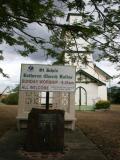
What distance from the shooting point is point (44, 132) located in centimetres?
1038

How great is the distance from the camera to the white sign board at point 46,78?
12023mm

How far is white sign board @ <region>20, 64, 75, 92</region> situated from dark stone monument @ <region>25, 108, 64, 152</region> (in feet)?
5.38

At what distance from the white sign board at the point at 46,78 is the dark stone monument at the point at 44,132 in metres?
1.64

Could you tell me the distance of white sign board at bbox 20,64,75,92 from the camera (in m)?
12.0

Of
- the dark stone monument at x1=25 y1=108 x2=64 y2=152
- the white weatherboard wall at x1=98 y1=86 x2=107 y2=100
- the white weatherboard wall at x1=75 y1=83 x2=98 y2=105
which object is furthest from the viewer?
the white weatherboard wall at x1=98 y1=86 x2=107 y2=100

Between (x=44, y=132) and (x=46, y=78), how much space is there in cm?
235

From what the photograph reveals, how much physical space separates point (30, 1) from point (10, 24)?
209cm

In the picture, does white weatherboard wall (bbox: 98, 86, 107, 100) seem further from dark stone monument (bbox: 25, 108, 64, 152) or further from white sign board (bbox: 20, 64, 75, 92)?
dark stone monument (bbox: 25, 108, 64, 152)

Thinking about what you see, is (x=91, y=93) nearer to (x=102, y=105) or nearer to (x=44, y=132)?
(x=102, y=105)

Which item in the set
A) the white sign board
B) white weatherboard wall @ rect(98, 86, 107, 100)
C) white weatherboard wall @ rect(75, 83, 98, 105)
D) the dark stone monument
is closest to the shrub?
white weatherboard wall @ rect(75, 83, 98, 105)

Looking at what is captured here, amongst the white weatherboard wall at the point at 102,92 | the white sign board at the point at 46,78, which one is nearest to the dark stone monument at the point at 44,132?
the white sign board at the point at 46,78

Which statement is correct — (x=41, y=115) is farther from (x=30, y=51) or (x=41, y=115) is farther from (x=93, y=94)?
(x=93, y=94)

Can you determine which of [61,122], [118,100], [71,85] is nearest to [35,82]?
[71,85]

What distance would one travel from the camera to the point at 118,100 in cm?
5356
